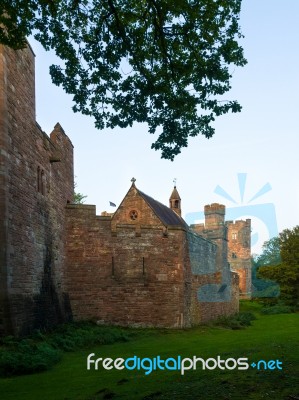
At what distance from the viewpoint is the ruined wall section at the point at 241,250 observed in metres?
75.1

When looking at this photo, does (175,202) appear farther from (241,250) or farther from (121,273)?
(241,250)

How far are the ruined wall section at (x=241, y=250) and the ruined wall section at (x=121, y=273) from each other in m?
53.4

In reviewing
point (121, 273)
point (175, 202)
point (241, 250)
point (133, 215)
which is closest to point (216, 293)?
point (133, 215)

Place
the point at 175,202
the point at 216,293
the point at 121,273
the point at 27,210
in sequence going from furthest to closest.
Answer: the point at 175,202 < the point at 216,293 < the point at 121,273 < the point at 27,210

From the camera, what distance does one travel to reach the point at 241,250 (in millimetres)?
78625

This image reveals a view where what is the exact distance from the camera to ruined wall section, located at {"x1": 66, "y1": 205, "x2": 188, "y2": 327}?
2119cm

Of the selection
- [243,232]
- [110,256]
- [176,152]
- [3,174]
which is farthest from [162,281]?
[243,232]

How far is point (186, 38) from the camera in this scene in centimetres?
980

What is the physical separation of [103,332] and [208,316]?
32.8 ft

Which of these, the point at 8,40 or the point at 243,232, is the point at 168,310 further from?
the point at 243,232

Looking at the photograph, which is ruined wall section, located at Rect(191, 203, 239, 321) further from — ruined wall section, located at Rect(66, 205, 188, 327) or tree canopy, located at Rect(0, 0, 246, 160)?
tree canopy, located at Rect(0, 0, 246, 160)

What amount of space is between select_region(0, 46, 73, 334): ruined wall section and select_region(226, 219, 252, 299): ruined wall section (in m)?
57.7

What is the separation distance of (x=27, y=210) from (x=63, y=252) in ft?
17.7

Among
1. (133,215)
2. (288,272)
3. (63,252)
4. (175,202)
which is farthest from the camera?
(175,202)
